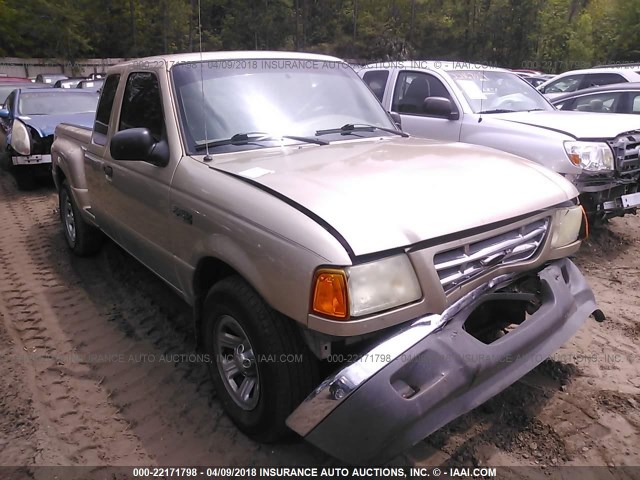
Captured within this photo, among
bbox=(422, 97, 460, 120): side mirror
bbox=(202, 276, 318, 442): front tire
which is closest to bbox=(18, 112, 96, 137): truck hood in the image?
bbox=(422, 97, 460, 120): side mirror

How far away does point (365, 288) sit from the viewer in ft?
6.99

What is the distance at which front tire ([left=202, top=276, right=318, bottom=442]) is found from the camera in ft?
7.79

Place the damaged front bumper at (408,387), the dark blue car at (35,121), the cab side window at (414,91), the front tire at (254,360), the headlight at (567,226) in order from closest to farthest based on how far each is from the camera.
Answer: the damaged front bumper at (408,387)
the front tire at (254,360)
the headlight at (567,226)
the cab side window at (414,91)
the dark blue car at (35,121)

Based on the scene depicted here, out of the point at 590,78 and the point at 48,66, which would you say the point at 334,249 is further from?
the point at 48,66

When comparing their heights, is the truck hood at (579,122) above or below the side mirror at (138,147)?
below

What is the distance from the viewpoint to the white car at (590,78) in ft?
33.4

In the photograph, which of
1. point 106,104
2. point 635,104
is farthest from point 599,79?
point 106,104

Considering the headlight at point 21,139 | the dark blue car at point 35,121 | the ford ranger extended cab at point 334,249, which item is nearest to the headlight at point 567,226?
the ford ranger extended cab at point 334,249

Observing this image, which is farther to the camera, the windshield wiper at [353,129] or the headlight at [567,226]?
the windshield wiper at [353,129]

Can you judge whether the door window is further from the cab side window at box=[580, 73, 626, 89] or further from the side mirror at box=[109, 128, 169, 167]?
the side mirror at box=[109, 128, 169, 167]

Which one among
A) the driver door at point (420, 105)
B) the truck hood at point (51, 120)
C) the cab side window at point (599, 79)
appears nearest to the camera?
the driver door at point (420, 105)

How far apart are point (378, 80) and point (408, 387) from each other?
580cm

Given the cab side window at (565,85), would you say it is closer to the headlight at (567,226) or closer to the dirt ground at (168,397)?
the dirt ground at (168,397)

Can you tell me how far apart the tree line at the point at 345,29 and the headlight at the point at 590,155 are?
3237 centimetres
